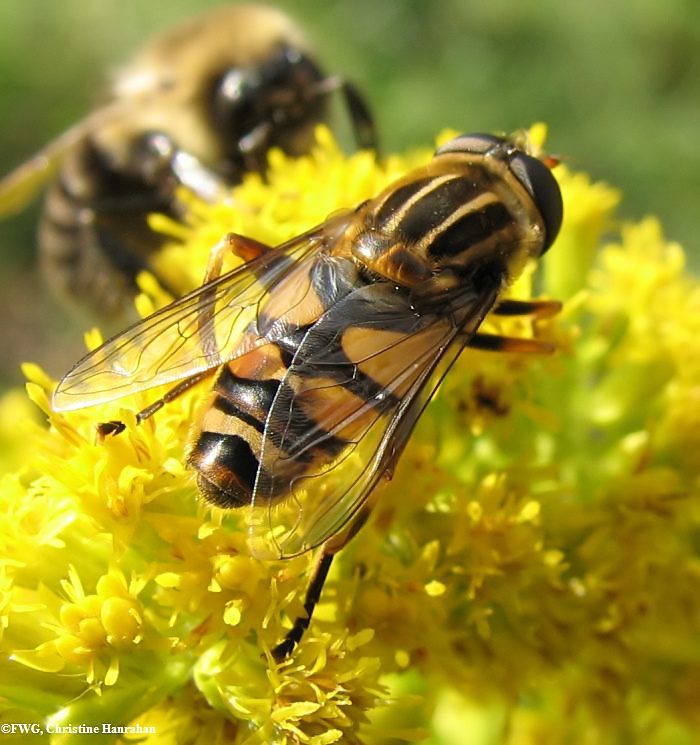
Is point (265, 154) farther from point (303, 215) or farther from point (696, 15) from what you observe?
point (696, 15)

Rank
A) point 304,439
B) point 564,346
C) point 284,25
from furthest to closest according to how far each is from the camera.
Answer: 1. point 284,25
2. point 564,346
3. point 304,439

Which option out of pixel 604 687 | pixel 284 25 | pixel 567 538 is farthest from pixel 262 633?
pixel 284 25

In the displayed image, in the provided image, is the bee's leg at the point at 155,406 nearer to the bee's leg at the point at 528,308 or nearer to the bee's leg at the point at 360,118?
the bee's leg at the point at 528,308

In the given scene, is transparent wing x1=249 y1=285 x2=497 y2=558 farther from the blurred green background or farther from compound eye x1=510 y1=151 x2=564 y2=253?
the blurred green background

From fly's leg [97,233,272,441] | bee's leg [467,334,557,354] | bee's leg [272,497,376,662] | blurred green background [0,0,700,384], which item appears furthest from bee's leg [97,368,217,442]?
blurred green background [0,0,700,384]

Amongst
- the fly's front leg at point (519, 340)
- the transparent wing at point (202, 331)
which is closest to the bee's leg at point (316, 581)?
the transparent wing at point (202, 331)
